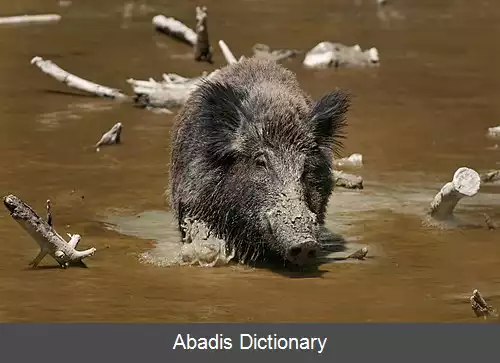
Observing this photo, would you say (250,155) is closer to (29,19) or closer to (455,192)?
(455,192)

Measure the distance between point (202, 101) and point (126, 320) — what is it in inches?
102

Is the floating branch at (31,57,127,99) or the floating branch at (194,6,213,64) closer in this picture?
the floating branch at (31,57,127,99)

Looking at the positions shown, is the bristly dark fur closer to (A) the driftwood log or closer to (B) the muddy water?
(B) the muddy water

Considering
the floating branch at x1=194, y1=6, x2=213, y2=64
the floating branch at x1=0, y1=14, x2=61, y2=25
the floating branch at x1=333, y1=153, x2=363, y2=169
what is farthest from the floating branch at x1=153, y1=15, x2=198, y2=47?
the floating branch at x1=333, y1=153, x2=363, y2=169

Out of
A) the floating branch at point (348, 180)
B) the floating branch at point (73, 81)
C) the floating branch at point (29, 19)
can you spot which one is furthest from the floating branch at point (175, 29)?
the floating branch at point (348, 180)

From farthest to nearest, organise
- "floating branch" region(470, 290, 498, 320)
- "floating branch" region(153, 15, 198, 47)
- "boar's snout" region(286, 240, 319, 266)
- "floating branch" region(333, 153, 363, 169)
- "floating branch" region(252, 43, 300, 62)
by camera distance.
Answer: "floating branch" region(153, 15, 198, 47)
"floating branch" region(252, 43, 300, 62)
"floating branch" region(333, 153, 363, 169)
"boar's snout" region(286, 240, 319, 266)
"floating branch" region(470, 290, 498, 320)

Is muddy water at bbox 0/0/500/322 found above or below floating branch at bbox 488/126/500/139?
below

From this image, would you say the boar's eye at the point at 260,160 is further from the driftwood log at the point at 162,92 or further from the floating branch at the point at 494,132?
the driftwood log at the point at 162,92

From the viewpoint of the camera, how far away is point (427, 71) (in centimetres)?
1731

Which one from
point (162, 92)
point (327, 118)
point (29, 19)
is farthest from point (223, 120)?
point (29, 19)

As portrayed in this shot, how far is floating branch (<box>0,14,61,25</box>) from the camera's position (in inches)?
817

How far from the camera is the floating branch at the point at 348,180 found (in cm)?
1117

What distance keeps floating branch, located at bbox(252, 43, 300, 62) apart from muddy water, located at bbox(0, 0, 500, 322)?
185 millimetres

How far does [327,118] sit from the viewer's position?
9.23 metres
